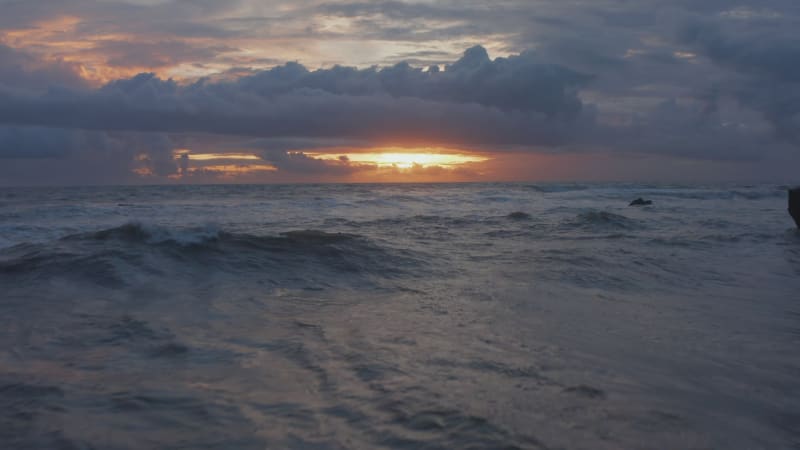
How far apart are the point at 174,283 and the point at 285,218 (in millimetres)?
14919

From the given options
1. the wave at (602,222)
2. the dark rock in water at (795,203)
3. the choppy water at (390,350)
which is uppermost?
the dark rock in water at (795,203)

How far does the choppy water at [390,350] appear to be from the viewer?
3404mm

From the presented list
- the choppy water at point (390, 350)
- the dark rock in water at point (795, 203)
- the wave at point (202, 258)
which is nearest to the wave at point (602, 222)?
the dark rock in water at point (795, 203)

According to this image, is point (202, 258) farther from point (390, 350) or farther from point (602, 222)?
point (602, 222)

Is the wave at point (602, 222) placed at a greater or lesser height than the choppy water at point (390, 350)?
lesser

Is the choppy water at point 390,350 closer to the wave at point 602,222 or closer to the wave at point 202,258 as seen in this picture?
the wave at point 202,258

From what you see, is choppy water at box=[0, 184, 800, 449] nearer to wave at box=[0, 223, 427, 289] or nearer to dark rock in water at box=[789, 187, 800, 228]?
wave at box=[0, 223, 427, 289]

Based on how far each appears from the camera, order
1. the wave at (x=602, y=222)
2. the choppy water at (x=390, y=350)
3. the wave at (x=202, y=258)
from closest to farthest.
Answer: the choppy water at (x=390, y=350) → the wave at (x=202, y=258) → the wave at (x=602, y=222)

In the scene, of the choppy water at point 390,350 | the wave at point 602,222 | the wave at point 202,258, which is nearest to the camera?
the choppy water at point 390,350

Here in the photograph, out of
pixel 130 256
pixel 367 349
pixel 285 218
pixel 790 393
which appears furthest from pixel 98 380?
pixel 285 218

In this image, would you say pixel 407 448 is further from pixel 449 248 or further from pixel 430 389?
pixel 449 248

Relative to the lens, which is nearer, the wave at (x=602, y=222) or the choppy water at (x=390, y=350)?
the choppy water at (x=390, y=350)

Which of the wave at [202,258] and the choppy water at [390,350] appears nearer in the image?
the choppy water at [390,350]

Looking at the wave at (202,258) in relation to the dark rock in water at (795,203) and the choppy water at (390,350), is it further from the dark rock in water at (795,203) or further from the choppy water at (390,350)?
the dark rock in water at (795,203)
